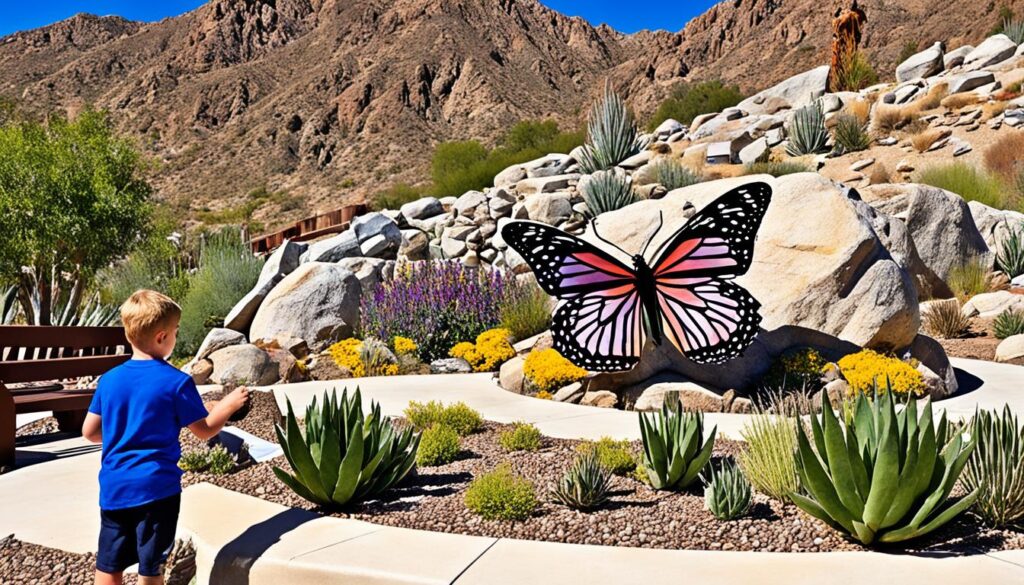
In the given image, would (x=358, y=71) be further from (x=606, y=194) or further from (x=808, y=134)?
(x=606, y=194)

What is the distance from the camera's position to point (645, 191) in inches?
624

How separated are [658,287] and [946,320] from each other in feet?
23.0

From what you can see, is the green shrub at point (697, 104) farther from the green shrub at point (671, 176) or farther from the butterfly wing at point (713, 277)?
the butterfly wing at point (713, 277)

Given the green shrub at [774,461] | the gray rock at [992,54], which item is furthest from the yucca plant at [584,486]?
the gray rock at [992,54]

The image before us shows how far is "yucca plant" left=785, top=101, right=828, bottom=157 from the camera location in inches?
821

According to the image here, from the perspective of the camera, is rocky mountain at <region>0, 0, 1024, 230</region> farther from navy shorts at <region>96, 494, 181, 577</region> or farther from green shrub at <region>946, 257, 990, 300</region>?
navy shorts at <region>96, 494, 181, 577</region>

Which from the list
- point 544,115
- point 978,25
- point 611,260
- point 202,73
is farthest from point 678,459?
point 202,73

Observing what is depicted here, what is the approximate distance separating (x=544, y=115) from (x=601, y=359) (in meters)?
53.7

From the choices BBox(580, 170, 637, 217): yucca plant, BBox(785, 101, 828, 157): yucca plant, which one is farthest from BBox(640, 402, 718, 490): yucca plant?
BBox(785, 101, 828, 157): yucca plant

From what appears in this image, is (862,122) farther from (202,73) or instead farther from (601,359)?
(202,73)

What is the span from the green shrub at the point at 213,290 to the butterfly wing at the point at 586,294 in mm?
8430

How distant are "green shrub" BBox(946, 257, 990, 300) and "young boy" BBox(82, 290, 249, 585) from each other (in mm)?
13679

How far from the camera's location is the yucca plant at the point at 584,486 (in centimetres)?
421

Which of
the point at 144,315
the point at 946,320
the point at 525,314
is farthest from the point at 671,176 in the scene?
the point at 144,315
